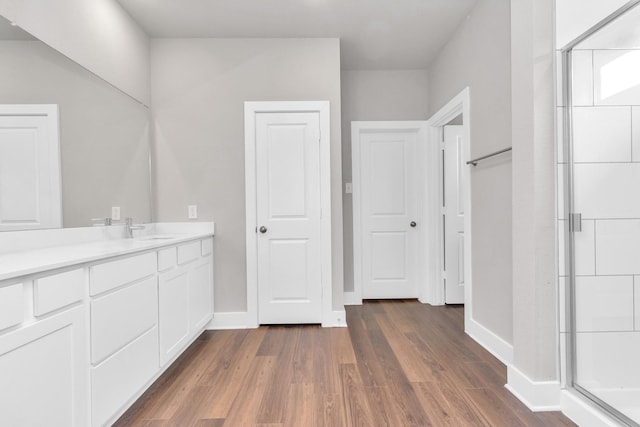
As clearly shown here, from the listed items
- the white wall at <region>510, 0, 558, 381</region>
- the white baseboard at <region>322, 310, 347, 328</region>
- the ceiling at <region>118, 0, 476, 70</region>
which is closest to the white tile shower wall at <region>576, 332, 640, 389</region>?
the white wall at <region>510, 0, 558, 381</region>

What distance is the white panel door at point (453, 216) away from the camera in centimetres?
368

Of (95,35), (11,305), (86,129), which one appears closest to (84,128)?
(86,129)

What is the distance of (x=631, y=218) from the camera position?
146 centimetres

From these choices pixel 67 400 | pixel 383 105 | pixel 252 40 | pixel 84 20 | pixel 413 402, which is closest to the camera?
pixel 67 400

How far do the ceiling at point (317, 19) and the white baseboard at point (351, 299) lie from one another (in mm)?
2566

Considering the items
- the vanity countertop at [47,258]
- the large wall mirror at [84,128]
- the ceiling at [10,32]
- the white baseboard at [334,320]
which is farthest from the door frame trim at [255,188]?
the ceiling at [10,32]

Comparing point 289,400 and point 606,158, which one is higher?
point 606,158

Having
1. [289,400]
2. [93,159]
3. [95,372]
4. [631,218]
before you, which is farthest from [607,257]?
[93,159]

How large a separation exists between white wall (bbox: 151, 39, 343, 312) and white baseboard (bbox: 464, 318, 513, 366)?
1128 mm

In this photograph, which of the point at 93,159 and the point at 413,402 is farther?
the point at 93,159

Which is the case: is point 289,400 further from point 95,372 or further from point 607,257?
point 607,257

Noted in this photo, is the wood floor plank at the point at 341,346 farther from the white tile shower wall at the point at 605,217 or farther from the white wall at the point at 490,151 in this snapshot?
the white tile shower wall at the point at 605,217

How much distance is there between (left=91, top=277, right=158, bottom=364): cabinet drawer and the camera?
145 centimetres

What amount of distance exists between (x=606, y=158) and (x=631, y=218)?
0.30 meters
